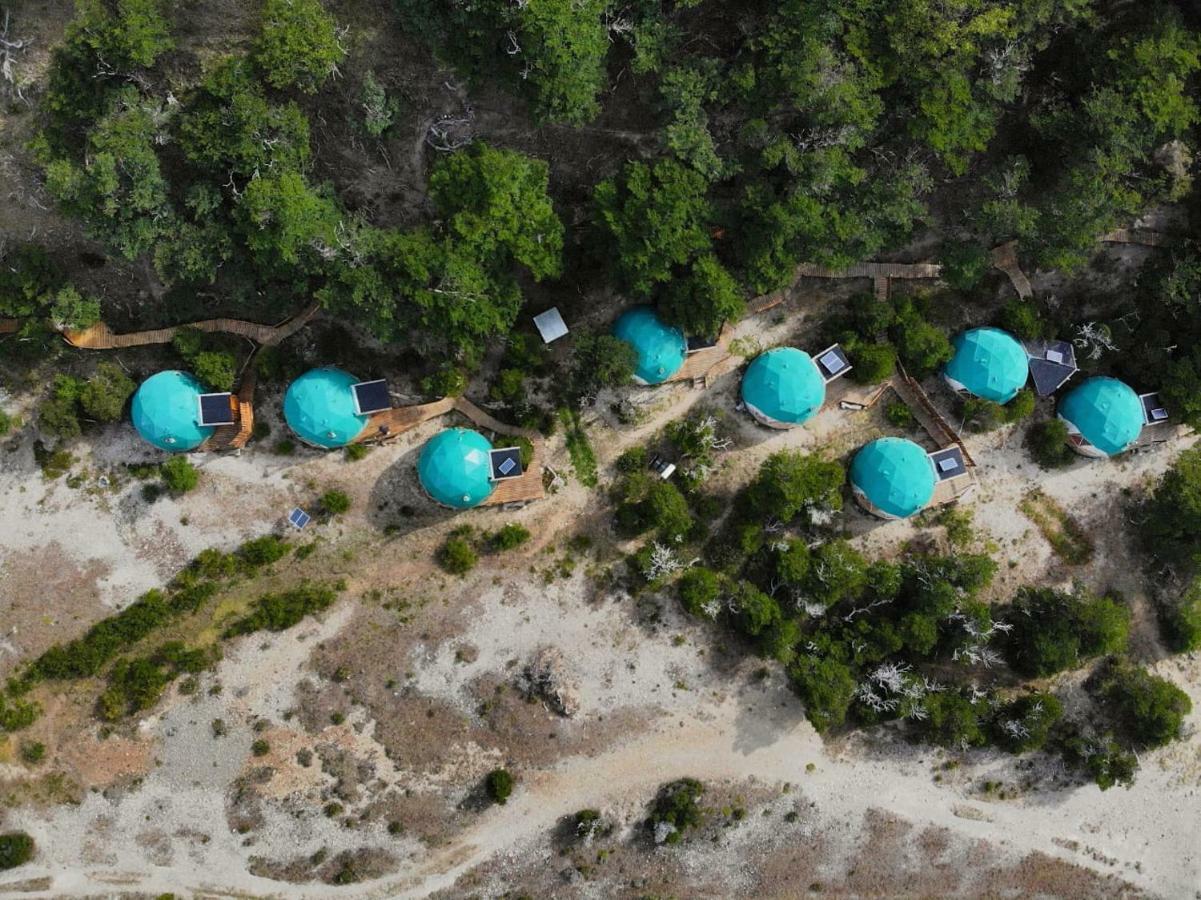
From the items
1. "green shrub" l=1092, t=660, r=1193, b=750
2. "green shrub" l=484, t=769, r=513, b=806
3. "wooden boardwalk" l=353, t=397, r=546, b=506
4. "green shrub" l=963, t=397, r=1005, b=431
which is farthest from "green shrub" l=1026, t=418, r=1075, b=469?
"green shrub" l=484, t=769, r=513, b=806

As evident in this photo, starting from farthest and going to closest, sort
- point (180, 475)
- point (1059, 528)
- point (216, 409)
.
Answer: point (1059, 528), point (180, 475), point (216, 409)

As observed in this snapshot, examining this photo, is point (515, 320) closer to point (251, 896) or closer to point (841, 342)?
point (841, 342)

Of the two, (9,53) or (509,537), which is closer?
(9,53)

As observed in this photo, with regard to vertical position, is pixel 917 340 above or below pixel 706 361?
below

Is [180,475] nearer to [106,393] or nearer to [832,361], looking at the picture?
[106,393]

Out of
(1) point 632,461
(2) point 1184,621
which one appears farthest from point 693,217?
(2) point 1184,621

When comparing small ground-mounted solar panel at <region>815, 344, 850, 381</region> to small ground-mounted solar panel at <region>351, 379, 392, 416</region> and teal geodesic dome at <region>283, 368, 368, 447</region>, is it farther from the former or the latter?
teal geodesic dome at <region>283, 368, 368, 447</region>
